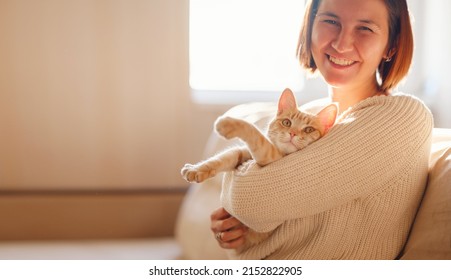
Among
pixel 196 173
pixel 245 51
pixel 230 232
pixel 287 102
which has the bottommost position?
pixel 230 232

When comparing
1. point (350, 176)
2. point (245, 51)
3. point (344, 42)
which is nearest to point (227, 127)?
point (350, 176)

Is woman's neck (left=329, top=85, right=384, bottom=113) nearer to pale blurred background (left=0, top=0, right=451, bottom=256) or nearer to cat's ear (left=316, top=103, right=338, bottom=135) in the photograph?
cat's ear (left=316, top=103, right=338, bottom=135)

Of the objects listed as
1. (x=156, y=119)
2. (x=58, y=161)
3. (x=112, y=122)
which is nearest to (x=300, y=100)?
(x=156, y=119)

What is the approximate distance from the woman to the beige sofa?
28mm

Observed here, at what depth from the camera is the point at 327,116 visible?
0.81m

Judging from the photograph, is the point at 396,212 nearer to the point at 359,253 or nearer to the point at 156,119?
the point at 359,253

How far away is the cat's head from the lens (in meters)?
0.78

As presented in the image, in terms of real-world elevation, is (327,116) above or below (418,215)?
above

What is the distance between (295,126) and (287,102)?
0.06 m

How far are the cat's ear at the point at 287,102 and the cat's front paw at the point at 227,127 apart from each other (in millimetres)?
149

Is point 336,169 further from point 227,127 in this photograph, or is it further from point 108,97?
point 108,97

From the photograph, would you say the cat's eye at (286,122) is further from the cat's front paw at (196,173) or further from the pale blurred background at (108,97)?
the pale blurred background at (108,97)

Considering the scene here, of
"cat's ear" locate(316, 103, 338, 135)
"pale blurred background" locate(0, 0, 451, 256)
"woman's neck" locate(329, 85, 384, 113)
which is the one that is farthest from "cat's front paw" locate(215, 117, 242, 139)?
"pale blurred background" locate(0, 0, 451, 256)
